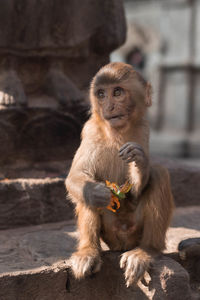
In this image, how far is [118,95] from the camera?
9.75 ft

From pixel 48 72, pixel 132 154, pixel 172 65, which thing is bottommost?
pixel 132 154

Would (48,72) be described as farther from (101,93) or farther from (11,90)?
(101,93)

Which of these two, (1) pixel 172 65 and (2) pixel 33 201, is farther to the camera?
(1) pixel 172 65

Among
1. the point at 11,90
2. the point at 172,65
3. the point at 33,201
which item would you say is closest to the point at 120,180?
the point at 33,201

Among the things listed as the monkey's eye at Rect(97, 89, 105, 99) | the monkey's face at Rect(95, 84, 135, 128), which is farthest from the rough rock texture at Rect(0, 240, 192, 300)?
the monkey's eye at Rect(97, 89, 105, 99)

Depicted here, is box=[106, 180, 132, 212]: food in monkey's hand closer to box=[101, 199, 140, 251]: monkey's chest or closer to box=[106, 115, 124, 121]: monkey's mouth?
box=[101, 199, 140, 251]: monkey's chest

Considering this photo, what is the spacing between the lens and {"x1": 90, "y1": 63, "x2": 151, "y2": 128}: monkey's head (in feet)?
9.62

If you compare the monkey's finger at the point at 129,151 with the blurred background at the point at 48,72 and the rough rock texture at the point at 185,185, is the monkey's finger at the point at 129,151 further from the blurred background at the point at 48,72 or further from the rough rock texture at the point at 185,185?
the rough rock texture at the point at 185,185

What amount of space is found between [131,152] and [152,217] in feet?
1.48

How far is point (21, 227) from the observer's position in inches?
156

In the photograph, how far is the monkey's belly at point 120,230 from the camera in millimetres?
3012

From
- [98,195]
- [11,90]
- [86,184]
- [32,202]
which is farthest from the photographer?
[11,90]

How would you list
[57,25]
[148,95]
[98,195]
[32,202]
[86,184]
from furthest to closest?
[57,25], [32,202], [148,95], [86,184], [98,195]

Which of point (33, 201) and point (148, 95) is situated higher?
point (148, 95)
